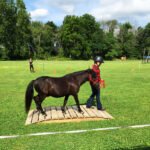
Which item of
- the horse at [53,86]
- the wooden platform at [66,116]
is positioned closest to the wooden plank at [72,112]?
the wooden platform at [66,116]

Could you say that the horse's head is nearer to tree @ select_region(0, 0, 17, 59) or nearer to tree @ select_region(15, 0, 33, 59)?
tree @ select_region(0, 0, 17, 59)

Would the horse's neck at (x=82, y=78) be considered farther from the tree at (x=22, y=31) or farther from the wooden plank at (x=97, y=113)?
the tree at (x=22, y=31)

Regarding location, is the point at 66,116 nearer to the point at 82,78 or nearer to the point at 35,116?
the point at 35,116

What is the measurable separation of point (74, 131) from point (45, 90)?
1.93 meters

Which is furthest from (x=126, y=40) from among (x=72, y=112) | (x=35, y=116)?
(x=35, y=116)

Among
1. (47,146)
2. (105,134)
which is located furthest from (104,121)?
(47,146)

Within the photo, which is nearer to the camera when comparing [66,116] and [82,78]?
[66,116]

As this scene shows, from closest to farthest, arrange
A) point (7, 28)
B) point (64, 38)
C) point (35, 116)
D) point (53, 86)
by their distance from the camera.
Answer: point (53, 86) < point (35, 116) < point (7, 28) < point (64, 38)

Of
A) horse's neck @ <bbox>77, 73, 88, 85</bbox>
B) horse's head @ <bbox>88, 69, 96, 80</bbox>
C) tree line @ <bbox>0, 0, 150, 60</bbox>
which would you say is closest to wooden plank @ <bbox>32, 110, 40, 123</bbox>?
horse's neck @ <bbox>77, 73, 88, 85</bbox>

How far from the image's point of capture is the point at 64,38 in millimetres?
99688

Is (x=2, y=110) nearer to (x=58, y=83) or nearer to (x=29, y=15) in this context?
(x=58, y=83)

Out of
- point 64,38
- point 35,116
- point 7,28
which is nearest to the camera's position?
point 35,116

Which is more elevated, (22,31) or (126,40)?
(22,31)

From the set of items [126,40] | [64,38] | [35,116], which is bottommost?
[35,116]
